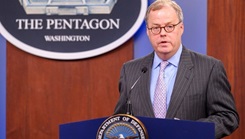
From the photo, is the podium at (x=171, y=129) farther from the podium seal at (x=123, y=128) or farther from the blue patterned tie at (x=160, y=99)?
the blue patterned tie at (x=160, y=99)

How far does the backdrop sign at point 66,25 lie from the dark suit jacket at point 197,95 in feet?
2.23

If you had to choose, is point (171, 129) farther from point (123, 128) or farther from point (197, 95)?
point (197, 95)

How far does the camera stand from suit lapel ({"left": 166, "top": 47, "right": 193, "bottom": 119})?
1.69m

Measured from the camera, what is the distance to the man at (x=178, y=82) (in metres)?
1.69

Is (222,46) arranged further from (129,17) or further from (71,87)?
(71,87)


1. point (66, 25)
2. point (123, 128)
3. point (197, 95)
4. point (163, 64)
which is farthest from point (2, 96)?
point (123, 128)

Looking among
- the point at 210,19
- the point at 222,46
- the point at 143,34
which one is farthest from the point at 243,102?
the point at 143,34

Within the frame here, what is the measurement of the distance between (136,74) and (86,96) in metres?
0.68

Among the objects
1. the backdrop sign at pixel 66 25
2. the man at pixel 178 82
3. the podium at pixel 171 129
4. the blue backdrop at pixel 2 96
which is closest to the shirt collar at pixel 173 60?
the man at pixel 178 82

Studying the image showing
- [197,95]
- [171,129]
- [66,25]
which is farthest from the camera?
[66,25]

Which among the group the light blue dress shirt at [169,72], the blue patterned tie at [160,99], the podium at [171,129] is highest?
the light blue dress shirt at [169,72]

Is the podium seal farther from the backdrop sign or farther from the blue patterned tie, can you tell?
the backdrop sign

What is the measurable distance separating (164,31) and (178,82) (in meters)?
0.20

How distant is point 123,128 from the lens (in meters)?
1.34
